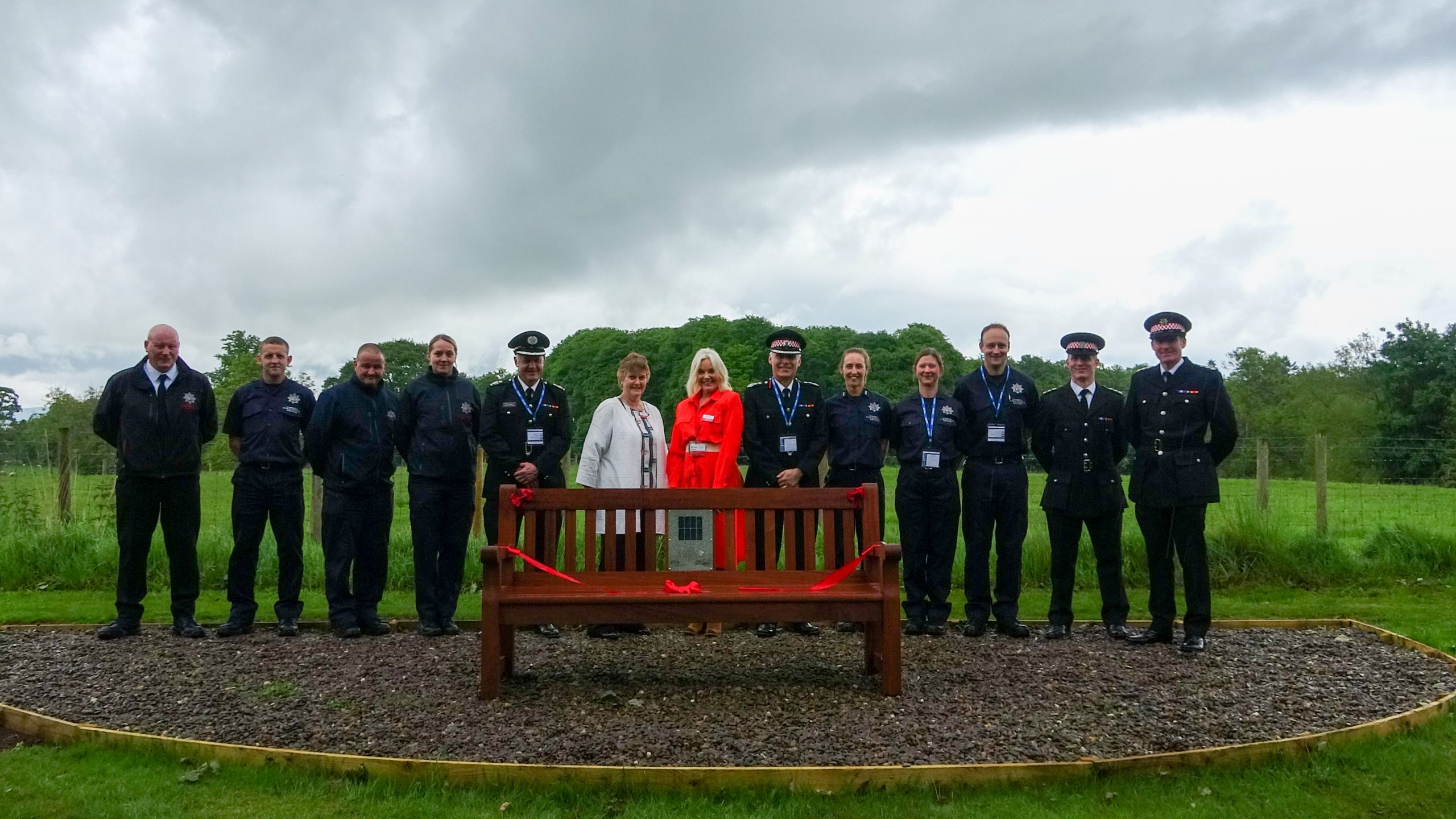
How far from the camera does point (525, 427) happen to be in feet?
24.5

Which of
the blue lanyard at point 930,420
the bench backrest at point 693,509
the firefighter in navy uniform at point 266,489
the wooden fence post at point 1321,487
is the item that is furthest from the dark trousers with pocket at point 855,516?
the wooden fence post at point 1321,487

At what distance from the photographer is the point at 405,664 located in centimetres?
635

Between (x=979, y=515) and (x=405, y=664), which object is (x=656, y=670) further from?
(x=979, y=515)

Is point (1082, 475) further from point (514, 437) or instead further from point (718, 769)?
point (718, 769)

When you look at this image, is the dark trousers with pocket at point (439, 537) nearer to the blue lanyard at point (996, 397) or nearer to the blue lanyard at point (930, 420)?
the blue lanyard at point (930, 420)

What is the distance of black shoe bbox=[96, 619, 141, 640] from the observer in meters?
7.29

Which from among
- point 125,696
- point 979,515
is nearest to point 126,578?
point 125,696

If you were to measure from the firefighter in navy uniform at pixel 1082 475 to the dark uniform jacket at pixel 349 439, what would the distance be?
4.64 meters

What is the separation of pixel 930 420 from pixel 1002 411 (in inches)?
20.2

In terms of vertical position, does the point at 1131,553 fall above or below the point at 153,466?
below

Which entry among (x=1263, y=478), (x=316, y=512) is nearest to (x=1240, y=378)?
(x=1263, y=478)

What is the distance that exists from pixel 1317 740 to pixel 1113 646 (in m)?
2.25

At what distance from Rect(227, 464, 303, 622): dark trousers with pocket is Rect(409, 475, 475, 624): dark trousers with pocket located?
0.88 metres

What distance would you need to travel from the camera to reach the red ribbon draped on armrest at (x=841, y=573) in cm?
582
